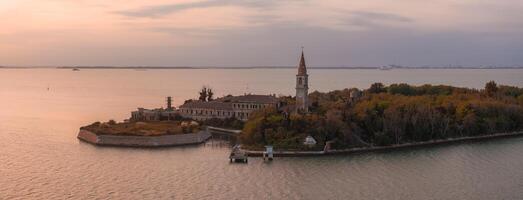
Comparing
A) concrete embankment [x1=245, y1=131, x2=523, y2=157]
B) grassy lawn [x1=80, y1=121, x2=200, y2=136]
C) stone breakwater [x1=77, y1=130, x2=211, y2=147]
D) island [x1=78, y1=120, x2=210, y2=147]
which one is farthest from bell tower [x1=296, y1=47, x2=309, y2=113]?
stone breakwater [x1=77, y1=130, x2=211, y2=147]

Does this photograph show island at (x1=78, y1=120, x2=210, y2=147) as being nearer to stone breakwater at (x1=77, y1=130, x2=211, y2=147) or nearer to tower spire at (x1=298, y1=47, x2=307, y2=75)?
stone breakwater at (x1=77, y1=130, x2=211, y2=147)

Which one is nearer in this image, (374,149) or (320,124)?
(320,124)

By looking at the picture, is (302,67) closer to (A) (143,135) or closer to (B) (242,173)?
(A) (143,135)

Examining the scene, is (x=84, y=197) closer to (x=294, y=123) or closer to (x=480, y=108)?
(x=294, y=123)

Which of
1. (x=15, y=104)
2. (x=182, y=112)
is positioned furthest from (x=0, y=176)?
→ (x=15, y=104)

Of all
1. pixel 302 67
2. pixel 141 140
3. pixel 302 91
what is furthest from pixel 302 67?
pixel 141 140

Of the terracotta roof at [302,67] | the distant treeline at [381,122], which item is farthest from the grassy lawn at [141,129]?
the terracotta roof at [302,67]

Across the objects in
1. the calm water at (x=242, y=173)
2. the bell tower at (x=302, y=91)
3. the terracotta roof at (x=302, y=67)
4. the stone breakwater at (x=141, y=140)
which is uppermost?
the terracotta roof at (x=302, y=67)

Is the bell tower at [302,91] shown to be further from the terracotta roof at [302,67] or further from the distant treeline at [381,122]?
the distant treeline at [381,122]
